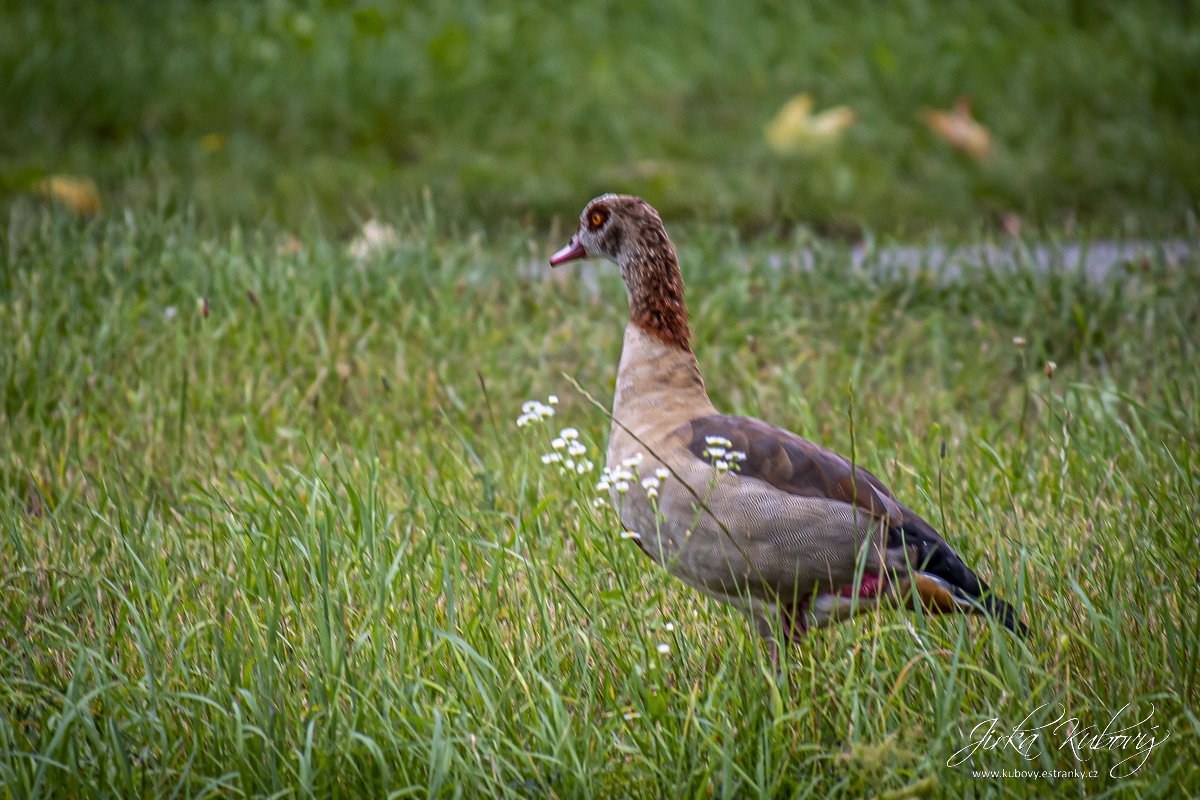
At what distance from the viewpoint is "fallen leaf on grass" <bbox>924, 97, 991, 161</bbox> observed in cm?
747

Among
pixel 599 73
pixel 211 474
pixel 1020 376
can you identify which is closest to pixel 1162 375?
pixel 1020 376

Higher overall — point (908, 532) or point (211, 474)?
point (908, 532)

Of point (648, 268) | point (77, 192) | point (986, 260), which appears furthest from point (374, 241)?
point (648, 268)

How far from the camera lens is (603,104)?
7.93m

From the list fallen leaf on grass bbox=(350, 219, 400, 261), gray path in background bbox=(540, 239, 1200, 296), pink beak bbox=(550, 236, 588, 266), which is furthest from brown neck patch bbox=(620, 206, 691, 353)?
fallen leaf on grass bbox=(350, 219, 400, 261)

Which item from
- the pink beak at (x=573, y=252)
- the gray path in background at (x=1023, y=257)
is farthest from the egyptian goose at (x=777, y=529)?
the gray path in background at (x=1023, y=257)

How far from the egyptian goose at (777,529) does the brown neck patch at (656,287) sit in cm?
27

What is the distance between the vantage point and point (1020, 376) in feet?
15.5

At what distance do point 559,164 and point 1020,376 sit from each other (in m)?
3.47

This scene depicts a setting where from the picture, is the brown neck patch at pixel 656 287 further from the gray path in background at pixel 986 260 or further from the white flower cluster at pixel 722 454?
the gray path in background at pixel 986 260

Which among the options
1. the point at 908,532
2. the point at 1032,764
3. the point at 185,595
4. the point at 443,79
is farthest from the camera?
the point at 443,79

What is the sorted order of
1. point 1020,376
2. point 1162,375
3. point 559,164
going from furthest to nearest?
point 559,164, point 1020,376, point 1162,375

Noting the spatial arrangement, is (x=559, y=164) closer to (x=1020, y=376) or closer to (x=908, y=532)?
(x=1020, y=376)

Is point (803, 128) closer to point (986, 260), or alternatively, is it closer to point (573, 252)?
point (986, 260)
